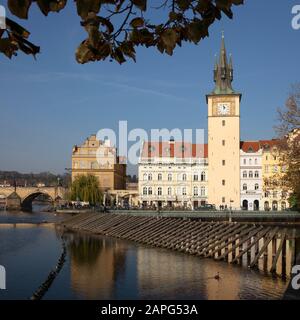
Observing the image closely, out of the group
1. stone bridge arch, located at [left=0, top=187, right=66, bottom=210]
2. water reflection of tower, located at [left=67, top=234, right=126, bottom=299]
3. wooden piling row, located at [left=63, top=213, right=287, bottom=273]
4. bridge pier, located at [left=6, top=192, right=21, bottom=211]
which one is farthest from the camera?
stone bridge arch, located at [left=0, top=187, right=66, bottom=210]

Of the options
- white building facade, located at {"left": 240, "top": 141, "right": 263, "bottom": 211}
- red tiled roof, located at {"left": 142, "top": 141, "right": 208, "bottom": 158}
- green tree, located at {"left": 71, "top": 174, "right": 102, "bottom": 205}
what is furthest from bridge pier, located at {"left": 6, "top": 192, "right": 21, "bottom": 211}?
white building facade, located at {"left": 240, "top": 141, "right": 263, "bottom": 211}

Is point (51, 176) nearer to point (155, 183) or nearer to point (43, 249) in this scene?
point (155, 183)

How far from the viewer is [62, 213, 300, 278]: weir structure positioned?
2150 centimetres

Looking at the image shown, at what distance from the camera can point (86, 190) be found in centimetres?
7325

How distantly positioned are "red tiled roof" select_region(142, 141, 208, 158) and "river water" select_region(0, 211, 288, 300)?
46182 mm

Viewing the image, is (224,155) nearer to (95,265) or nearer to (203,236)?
(203,236)

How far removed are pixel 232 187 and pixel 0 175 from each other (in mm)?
131376

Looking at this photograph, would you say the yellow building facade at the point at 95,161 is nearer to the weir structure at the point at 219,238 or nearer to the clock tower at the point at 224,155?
the clock tower at the point at 224,155

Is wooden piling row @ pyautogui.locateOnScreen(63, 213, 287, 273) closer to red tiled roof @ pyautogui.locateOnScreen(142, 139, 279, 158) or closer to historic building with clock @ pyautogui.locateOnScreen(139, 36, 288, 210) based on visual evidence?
historic building with clock @ pyautogui.locateOnScreen(139, 36, 288, 210)

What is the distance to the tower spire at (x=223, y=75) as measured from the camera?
69.6 m

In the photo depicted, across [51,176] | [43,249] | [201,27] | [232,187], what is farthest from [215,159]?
[51,176]

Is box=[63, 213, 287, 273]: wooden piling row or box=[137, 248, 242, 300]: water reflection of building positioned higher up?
box=[63, 213, 287, 273]: wooden piling row

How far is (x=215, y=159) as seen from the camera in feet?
223

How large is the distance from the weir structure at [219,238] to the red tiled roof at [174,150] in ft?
103
